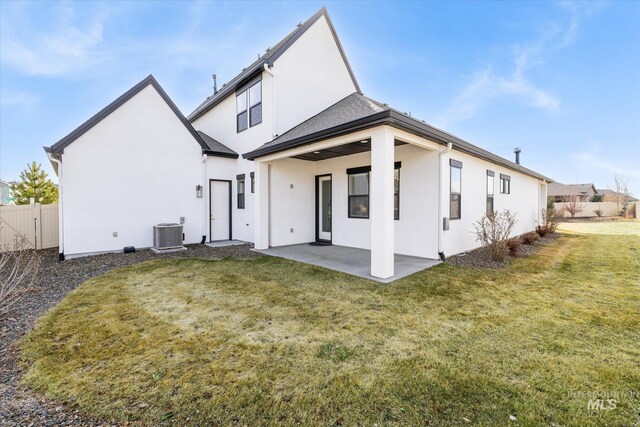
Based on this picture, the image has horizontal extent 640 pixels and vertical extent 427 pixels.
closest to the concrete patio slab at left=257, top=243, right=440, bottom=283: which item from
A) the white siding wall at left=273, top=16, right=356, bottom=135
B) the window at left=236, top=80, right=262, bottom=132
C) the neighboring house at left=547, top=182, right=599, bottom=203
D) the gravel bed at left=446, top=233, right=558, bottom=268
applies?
the gravel bed at left=446, top=233, right=558, bottom=268

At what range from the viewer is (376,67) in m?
14.9

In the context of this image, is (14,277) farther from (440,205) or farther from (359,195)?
(440,205)

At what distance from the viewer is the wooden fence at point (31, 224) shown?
877 centimetres

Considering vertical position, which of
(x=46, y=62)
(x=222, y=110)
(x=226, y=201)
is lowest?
(x=226, y=201)

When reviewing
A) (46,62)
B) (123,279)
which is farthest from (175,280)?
(46,62)

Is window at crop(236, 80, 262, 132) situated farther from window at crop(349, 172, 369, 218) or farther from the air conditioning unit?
the air conditioning unit

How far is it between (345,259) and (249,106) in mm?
6933

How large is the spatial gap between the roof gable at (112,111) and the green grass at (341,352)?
4.83 m

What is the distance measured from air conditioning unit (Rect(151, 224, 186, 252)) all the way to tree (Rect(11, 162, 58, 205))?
22.4m

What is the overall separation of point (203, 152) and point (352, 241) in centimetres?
642

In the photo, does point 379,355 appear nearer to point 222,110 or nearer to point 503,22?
point 222,110

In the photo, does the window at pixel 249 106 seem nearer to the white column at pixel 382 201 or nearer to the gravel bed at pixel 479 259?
the white column at pixel 382 201

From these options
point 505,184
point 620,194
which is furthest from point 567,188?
point 505,184

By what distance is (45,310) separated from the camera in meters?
4.20
